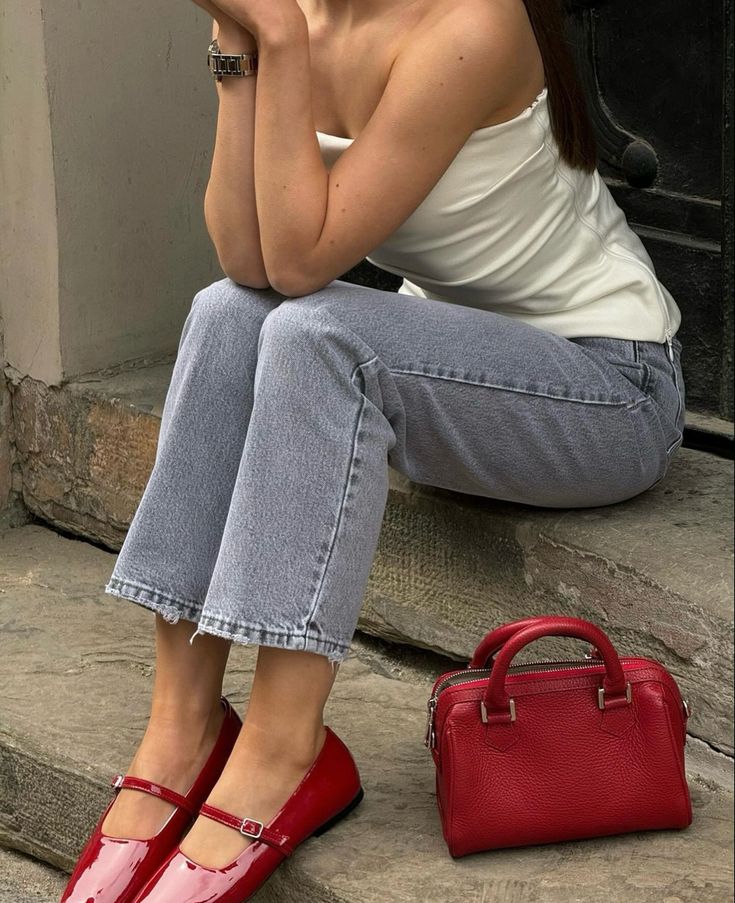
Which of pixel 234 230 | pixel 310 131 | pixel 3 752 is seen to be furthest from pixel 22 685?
pixel 310 131

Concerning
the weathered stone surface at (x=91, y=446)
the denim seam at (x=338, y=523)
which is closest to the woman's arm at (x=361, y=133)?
the denim seam at (x=338, y=523)

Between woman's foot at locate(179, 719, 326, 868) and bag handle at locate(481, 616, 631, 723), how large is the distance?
0.26m

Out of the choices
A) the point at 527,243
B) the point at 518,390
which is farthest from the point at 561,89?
the point at 518,390

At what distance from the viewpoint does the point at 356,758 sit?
2168 millimetres

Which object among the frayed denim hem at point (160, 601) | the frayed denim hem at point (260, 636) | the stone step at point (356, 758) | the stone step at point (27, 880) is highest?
the frayed denim hem at point (260, 636)

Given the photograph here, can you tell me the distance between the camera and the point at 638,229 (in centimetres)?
270

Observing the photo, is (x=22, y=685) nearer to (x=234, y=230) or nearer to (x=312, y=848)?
(x=312, y=848)

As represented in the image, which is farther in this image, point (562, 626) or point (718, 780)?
point (718, 780)

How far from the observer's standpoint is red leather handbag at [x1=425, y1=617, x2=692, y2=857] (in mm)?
1839

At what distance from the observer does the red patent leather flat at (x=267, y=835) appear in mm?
1822

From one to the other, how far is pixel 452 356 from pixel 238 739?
0.58 metres

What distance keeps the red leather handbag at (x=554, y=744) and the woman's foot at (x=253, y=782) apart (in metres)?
0.19

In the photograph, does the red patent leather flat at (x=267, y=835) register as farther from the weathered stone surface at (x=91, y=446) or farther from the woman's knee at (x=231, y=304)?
the weathered stone surface at (x=91, y=446)

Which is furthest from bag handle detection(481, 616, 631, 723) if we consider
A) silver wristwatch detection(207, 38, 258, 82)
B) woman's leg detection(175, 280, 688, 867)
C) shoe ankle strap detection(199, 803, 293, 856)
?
silver wristwatch detection(207, 38, 258, 82)
